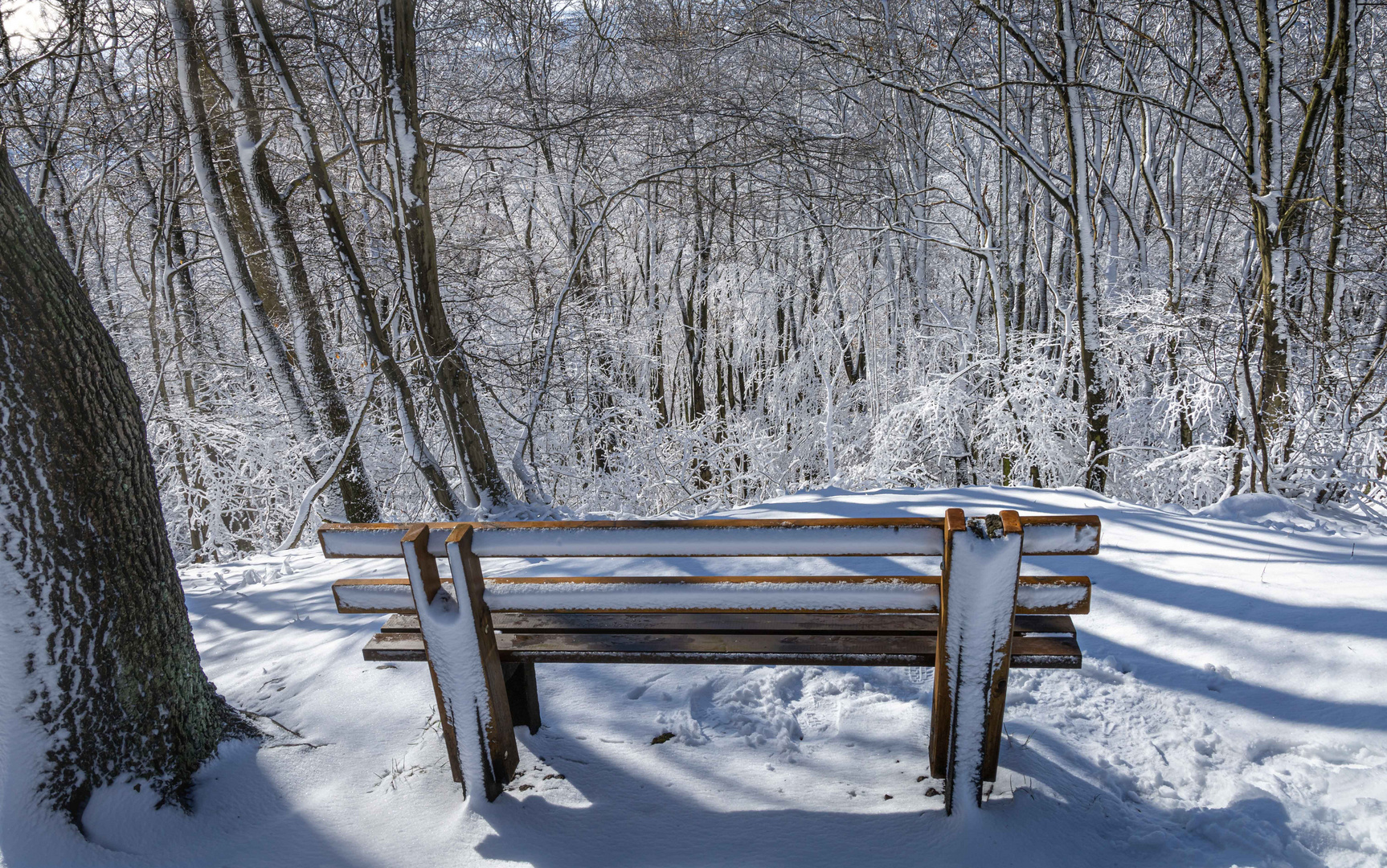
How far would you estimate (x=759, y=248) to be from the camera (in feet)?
43.4

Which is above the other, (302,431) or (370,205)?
(370,205)

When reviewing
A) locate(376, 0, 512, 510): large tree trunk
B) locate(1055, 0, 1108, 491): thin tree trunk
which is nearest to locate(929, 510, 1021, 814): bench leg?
locate(376, 0, 512, 510): large tree trunk

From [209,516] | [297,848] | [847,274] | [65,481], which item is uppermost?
[847,274]

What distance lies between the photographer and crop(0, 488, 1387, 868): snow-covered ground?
6.72 ft

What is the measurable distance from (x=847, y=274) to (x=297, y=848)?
14009 mm

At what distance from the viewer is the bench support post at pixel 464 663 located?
2061 millimetres

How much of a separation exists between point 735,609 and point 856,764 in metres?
0.73

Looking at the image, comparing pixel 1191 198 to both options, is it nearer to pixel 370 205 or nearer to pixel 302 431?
pixel 370 205

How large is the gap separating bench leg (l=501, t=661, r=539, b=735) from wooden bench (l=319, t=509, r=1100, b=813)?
0.27ft

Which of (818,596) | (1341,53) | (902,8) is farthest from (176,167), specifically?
(1341,53)

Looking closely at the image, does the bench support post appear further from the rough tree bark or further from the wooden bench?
the rough tree bark

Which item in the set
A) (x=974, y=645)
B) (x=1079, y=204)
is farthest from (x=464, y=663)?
(x=1079, y=204)

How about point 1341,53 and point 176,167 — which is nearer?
point 1341,53

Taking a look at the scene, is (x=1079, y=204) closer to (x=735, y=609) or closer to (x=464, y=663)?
(x=735, y=609)
